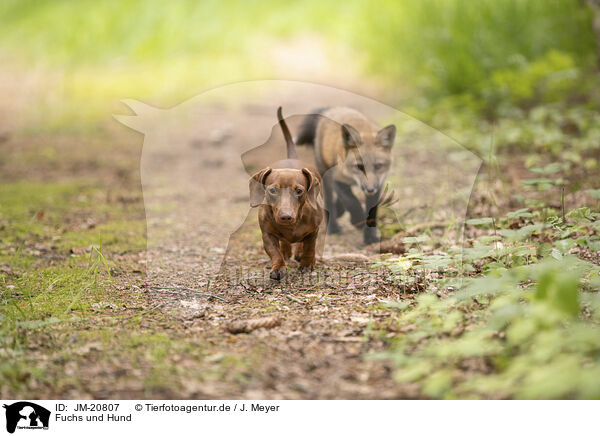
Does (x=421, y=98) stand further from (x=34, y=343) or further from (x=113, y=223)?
(x=34, y=343)

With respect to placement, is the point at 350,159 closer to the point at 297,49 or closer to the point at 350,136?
the point at 350,136

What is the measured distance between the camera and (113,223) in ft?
20.9

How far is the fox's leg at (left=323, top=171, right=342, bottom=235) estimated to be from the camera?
5.70m

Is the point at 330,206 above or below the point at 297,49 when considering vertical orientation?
below

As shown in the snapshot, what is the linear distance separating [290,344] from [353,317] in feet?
1.79

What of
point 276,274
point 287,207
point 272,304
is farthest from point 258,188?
point 272,304

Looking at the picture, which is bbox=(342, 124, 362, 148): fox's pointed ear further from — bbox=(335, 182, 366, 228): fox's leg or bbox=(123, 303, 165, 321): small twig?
bbox=(123, 303, 165, 321): small twig

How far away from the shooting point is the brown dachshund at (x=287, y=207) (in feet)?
13.3

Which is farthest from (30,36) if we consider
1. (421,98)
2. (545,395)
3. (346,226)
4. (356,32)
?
(545,395)

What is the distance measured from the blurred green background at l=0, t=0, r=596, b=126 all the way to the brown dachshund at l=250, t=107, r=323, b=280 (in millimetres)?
5975

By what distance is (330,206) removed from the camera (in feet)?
19.2

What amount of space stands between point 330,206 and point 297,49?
10028 mm
